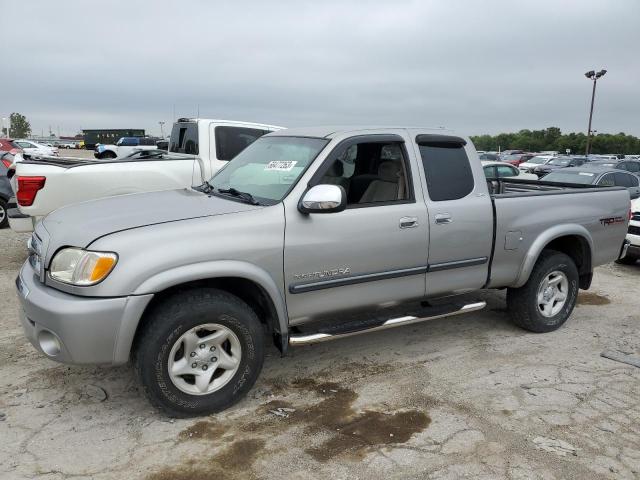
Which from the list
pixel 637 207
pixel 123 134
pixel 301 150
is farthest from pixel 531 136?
pixel 301 150

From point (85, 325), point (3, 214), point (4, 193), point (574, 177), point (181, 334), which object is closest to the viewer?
point (85, 325)

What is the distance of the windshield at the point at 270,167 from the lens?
12.5 ft

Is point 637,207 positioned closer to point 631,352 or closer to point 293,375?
point 631,352

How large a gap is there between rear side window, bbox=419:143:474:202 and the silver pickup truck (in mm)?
12

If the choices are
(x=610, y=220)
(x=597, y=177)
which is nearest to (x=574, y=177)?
(x=597, y=177)

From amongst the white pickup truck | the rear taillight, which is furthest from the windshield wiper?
the rear taillight

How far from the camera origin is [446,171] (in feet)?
14.3

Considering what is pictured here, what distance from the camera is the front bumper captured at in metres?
2.99

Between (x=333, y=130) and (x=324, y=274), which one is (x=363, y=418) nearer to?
(x=324, y=274)

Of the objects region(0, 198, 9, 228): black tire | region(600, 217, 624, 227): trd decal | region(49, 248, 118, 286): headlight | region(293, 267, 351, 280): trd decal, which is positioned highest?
region(600, 217, 624, 227): trd decal

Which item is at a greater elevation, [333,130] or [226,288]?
[333,130]

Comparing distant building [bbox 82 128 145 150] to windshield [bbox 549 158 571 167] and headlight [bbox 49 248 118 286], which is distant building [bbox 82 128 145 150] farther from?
headlight [bbox 49 248 118 286]

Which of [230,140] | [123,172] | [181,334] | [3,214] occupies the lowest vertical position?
[3,214]

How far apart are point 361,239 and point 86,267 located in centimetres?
176
